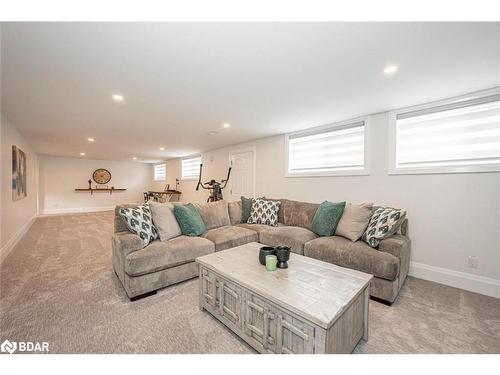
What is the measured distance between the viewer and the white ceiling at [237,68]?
1.42 m

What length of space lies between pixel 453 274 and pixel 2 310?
182 inches

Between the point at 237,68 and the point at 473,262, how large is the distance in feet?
10.9

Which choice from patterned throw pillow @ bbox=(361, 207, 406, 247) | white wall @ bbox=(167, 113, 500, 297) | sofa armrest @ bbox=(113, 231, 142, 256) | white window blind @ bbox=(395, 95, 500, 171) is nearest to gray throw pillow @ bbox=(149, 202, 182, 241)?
sofa armrest @ bbox=(113, 231, 142, 256)

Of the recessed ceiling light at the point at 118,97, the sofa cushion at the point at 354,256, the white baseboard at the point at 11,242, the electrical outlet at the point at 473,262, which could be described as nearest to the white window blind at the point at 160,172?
the white baseboard at the point at 11,242

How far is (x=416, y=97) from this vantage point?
244cm

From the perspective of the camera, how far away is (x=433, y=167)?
254cm

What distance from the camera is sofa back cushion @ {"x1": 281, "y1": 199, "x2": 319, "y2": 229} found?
3299 mm

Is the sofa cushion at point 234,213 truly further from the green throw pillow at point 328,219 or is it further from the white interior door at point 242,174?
the green throw pillow at point 328,219

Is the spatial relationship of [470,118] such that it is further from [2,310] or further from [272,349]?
[2,310]

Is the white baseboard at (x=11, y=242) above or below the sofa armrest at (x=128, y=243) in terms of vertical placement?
below

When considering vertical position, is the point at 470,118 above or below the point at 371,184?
above

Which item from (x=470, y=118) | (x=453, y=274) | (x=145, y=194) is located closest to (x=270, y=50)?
(x=470, y=118)

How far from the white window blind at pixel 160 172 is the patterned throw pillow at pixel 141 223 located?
6.75 metres

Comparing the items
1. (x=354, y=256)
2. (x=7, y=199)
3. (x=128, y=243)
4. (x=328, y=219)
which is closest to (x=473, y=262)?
(x=354, y=256)
